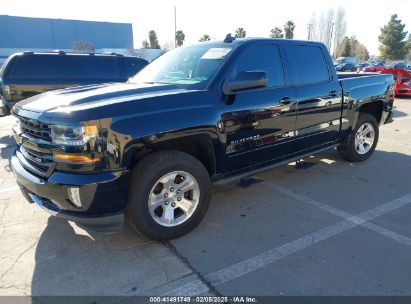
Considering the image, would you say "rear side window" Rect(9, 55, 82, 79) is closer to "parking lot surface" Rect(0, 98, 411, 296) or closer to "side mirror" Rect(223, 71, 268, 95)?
"parking lot surface" Rect(0, 98, 411, 296)

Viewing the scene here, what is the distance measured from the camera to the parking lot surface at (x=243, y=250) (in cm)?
267

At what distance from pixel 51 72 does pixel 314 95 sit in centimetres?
644

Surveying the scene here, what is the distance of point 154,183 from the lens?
3.04 m

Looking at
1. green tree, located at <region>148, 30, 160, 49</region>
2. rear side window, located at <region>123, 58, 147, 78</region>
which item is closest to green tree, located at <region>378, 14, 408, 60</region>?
green tree, located at <region>148, 30, 160, 49</region>

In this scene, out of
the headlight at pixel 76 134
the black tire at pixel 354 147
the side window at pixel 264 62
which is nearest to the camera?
the headlight at pixel 76 134

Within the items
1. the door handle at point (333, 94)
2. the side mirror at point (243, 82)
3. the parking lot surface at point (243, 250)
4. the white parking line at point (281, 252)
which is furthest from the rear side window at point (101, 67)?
the white parking line at point (281, 252)

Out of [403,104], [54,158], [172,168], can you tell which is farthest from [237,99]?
[403,104]

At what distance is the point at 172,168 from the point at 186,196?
0.45m

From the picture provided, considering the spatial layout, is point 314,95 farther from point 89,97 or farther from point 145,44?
point 145,44

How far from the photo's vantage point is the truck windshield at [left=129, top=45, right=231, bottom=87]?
3.63m

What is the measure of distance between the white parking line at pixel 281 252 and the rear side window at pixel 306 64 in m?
1.64

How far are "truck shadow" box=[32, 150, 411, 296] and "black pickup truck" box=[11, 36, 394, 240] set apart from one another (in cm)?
25

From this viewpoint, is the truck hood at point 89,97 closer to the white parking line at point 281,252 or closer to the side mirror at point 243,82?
the side mirror at point 243,82

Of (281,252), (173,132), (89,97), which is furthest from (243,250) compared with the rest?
(89,97)
